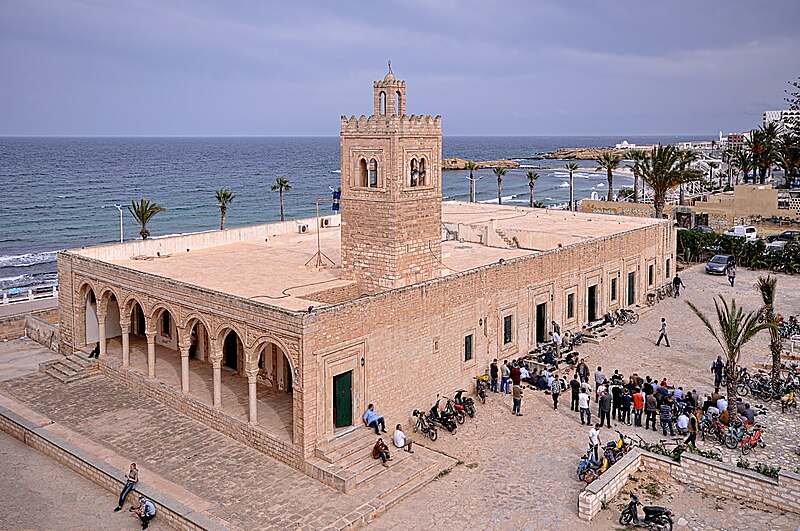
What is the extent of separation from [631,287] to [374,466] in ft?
60.1

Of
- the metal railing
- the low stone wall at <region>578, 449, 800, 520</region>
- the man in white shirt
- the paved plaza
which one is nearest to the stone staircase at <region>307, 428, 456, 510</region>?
the man in white shirt

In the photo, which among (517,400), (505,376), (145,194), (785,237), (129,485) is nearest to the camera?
(129,485)

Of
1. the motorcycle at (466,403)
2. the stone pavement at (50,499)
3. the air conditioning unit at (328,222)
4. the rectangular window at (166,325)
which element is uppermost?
the air conditioning unit at (328,222)

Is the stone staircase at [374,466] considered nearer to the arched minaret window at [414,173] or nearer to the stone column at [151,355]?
the stone column at [151,355]

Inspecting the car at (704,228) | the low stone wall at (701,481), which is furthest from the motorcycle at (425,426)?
the car at (704,228)

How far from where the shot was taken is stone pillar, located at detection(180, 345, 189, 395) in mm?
19203

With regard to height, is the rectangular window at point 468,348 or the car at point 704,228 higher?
the car at point 704,228

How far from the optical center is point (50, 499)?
15828 millimetres

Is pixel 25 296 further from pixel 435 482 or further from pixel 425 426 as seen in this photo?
pixel 435 482

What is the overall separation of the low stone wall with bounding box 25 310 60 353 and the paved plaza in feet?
10.2

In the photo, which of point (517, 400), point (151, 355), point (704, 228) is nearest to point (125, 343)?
point (151, 355)

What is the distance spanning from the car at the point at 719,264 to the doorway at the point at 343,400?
2639cm

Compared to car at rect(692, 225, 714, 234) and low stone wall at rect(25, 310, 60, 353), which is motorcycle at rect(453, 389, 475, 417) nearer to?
low stone wall at rect(25, 310, 60, 353)

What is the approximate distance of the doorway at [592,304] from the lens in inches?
1101
